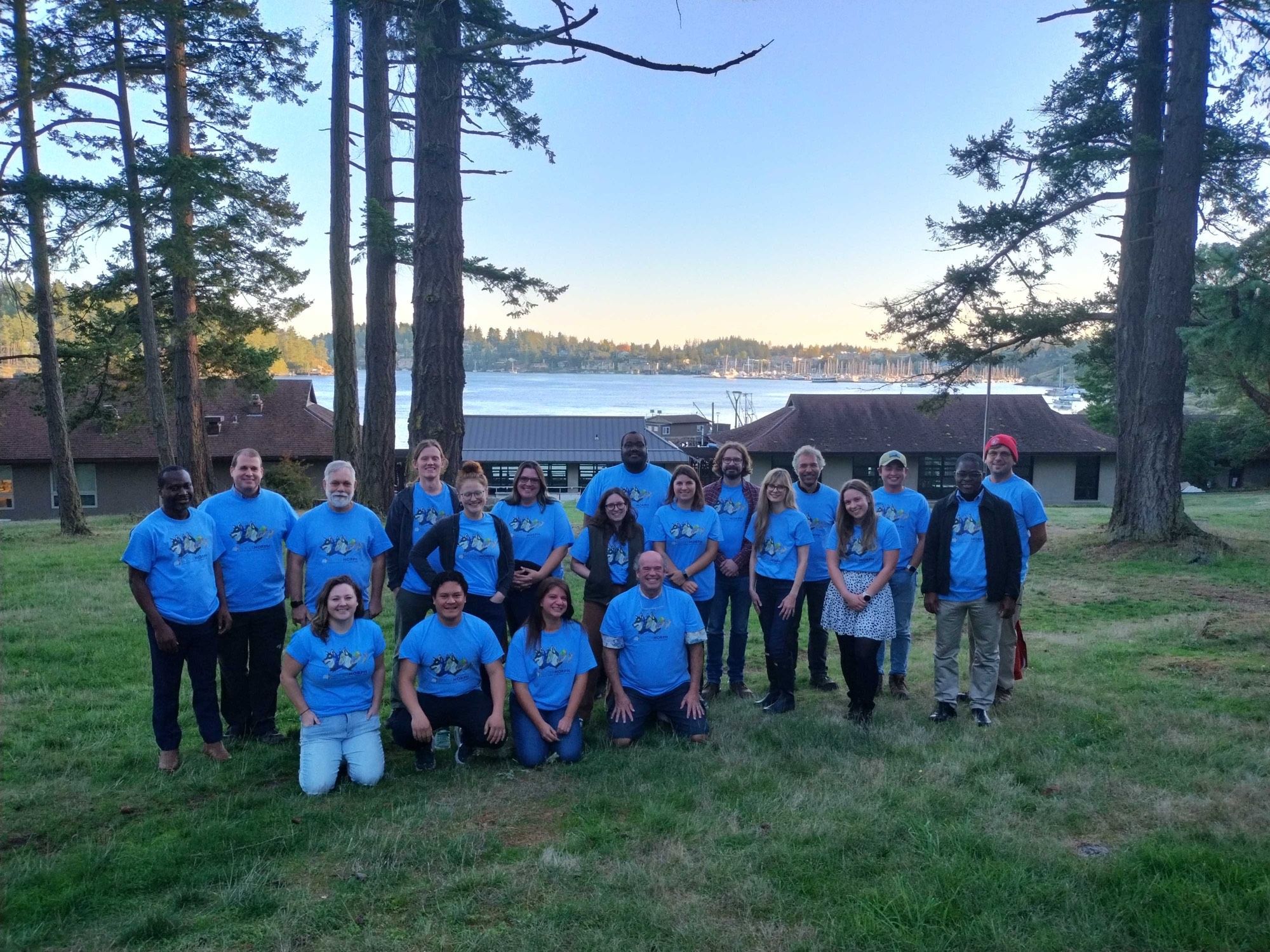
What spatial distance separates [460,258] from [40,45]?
11926 mm

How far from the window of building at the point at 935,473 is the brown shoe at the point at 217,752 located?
38528 mm

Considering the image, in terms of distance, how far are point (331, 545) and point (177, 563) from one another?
2.77 ft

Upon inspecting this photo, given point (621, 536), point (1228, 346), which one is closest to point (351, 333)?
point (621, 536)

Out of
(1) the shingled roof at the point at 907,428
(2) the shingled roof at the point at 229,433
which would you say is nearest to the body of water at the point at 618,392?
(1) the shingled roof at the point at 907,428

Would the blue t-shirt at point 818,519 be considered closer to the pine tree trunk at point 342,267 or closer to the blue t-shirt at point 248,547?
the blue t-shirt at point 248,547

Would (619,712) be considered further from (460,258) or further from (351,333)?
(351,333)

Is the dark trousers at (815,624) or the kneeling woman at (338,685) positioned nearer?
the kneeling woman at (338,685)

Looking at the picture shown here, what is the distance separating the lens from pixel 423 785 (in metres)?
4.82

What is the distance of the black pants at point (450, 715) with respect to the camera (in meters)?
5.12

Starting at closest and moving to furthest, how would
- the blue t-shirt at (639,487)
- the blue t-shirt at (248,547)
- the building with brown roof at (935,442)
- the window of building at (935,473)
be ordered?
the blue t-shirt at (248,547), the blue t-shirt at (639,487), the building with brown roof at (935,442), the window of building at (935,473)

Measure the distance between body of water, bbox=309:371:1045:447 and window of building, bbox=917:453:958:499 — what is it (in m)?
4.56

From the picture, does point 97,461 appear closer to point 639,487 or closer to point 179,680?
point 179,680

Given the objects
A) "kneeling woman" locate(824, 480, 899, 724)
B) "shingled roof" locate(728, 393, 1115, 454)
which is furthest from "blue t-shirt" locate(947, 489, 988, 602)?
"shingled roof" locate(728, 393, 1115, 454)

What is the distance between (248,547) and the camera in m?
5.44
